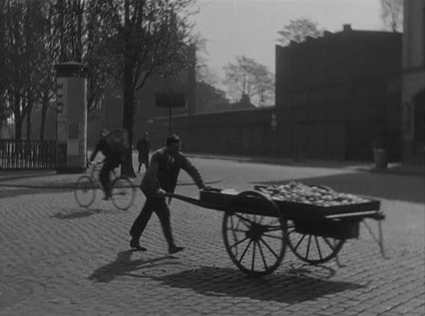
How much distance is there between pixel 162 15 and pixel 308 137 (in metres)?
33.8

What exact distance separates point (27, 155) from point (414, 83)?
2275 cm

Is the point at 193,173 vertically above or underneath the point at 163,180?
above

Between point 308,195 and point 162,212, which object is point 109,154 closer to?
point 162,212

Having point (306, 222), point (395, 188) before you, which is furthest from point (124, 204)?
point (395, 188)

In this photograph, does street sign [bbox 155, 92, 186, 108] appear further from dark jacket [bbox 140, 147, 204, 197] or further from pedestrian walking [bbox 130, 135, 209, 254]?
dark jacket [bbox 140, 147, 204, 197]

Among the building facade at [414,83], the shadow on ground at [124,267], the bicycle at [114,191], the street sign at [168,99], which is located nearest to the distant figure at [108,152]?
the bicycle at [114,191]

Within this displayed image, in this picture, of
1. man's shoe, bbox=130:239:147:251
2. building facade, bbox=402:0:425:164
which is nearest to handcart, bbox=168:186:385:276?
man's shoe, bbox=130:239:147:251

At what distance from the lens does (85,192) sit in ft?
55.6

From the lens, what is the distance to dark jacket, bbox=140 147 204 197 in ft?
31.9

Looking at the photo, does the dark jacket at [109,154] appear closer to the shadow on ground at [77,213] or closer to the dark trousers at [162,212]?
the shadow on ground at [77,213]

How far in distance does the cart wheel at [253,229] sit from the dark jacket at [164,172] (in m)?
0.83

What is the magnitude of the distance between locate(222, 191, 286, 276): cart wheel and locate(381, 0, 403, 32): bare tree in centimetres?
4197

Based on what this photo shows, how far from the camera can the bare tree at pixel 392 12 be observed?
166 feet

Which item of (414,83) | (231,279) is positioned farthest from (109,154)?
(414,83)
